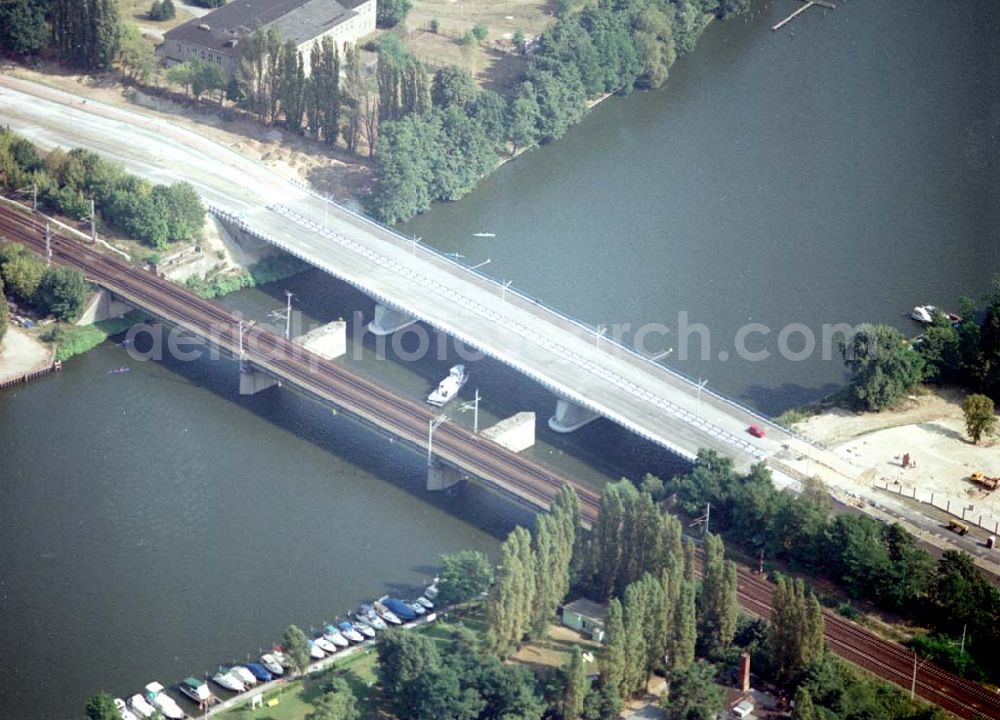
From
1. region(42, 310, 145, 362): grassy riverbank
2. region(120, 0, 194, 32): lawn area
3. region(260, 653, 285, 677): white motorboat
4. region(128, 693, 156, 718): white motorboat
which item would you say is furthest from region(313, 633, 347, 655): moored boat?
region(120, 0, 194, 32): lawn area

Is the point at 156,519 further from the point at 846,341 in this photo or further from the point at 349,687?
the point at 846,341

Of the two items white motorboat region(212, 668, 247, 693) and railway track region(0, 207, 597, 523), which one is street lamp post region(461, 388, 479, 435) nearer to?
railway track region(0, 207, 597, 523)

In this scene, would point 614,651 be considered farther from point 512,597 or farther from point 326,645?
point 326,645

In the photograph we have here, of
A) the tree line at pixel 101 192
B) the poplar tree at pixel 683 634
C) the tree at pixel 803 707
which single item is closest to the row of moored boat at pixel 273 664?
the poplar tree at pixel 683 634

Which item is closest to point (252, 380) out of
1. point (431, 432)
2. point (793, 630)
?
point (431, 432)

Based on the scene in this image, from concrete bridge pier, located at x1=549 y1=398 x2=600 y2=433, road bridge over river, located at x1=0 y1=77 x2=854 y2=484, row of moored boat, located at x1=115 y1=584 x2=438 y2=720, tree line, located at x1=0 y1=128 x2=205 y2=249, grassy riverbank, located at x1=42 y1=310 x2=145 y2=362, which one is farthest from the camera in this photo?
tree line, located at x1=0 y1=128 x2=205 y2=249

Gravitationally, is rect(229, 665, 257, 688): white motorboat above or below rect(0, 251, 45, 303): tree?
below
